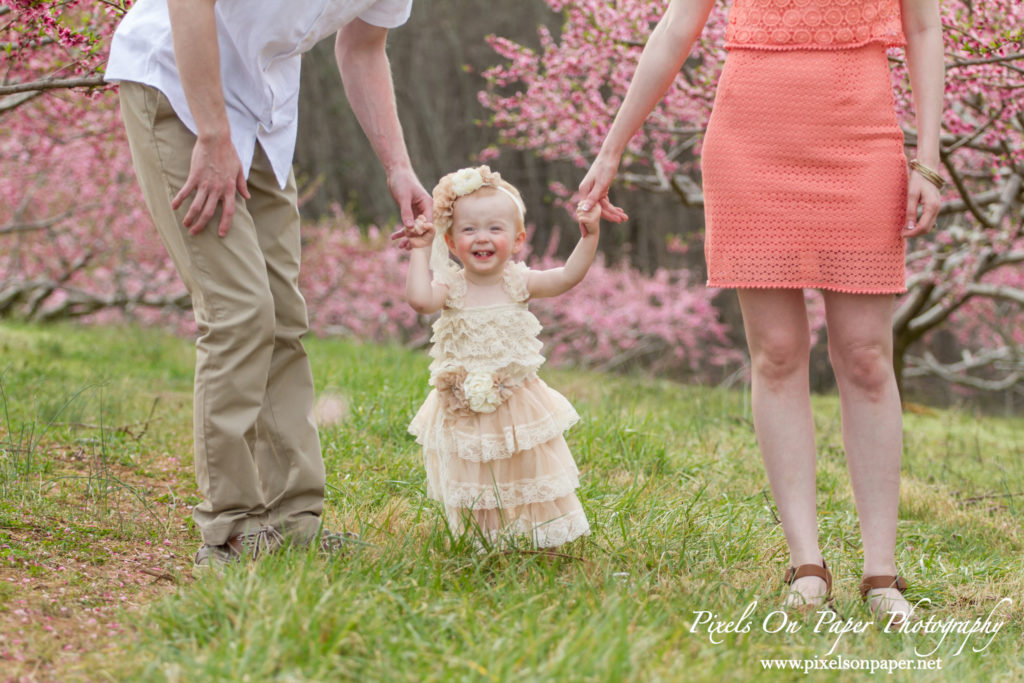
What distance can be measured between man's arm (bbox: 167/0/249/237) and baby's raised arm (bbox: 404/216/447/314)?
435mm

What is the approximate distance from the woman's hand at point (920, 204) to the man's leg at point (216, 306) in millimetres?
1482

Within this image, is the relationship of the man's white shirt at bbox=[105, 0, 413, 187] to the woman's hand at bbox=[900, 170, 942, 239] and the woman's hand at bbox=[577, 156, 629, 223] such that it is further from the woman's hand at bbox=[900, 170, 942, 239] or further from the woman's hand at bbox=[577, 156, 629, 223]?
the woman's hand at bbox=[900, 170, 942, 239]

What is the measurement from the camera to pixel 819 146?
2.25 meters

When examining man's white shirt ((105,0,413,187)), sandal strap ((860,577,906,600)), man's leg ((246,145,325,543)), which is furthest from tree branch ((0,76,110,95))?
sandal strap ((860,577,906,600))

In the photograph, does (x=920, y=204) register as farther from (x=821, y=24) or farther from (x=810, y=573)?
(x=810, y=573)

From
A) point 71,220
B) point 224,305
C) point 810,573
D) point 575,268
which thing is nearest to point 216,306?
point 224,305

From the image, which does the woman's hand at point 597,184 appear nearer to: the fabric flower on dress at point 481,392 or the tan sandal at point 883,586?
the fabric flower on dress at point 481,392

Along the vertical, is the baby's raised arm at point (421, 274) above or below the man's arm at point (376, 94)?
below

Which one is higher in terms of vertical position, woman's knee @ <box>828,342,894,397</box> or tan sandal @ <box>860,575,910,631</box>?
woman's knee @ <box>828,342,894,397</box>

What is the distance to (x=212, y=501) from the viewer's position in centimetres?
223

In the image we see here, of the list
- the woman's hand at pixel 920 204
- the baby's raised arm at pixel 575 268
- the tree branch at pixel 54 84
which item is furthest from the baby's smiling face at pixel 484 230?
the tree branch at pixel 54 84

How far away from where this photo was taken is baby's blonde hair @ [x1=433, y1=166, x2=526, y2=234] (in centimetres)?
239

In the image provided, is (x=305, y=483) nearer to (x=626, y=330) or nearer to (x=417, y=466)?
(x=417, y=466)

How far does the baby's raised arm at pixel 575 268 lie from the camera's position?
2336 millimetres
